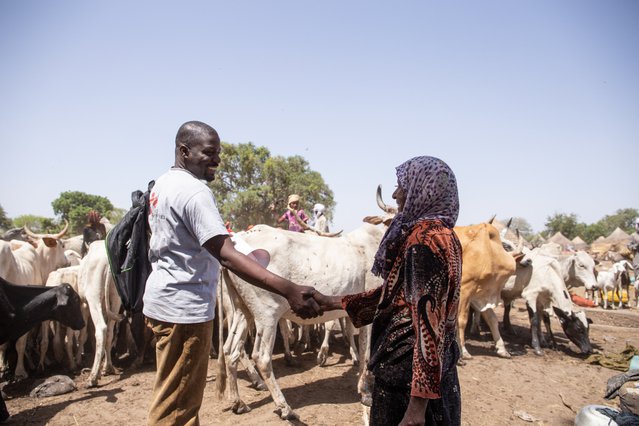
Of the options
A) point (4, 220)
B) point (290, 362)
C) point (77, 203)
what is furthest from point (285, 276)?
point (77, 203)

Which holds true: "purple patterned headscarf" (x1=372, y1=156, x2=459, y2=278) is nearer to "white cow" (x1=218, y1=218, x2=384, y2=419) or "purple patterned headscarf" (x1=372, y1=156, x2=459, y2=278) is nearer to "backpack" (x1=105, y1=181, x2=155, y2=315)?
"backpack" (x1=105, y1=181, x2=155, y2=315)

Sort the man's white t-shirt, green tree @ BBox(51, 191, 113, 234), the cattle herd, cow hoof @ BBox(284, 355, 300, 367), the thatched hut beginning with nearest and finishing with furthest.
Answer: the man's white t-shirt
the cattle herd
cow hoof @ BBox(284, 355, 300, 367)
the thatched hut
green tree @ BBox(51, 191, 113, 234)

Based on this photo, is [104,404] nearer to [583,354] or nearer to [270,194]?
[583,354]

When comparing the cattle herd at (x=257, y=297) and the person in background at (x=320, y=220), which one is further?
the person in background at (x=320, y=220)

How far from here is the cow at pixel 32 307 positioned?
581 centimetres

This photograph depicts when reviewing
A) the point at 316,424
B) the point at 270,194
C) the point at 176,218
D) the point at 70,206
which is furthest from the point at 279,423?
the point at 70,206

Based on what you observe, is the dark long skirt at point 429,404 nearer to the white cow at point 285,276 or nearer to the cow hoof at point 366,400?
Result: the white cow at point 285,276

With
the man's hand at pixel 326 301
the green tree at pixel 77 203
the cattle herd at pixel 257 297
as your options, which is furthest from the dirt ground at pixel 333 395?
the green tree at pixel 77 203

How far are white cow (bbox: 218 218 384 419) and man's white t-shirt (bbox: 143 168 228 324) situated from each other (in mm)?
2815

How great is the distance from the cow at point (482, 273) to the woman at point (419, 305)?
19.5ft

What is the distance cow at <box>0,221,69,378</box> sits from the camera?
22.3ft

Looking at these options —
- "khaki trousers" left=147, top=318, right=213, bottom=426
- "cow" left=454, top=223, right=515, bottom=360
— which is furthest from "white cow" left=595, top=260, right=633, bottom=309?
"khaki trousers" left=147, top=318, right=213, bottom=426

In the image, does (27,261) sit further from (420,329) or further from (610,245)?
(610,245)

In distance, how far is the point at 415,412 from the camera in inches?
76.7
